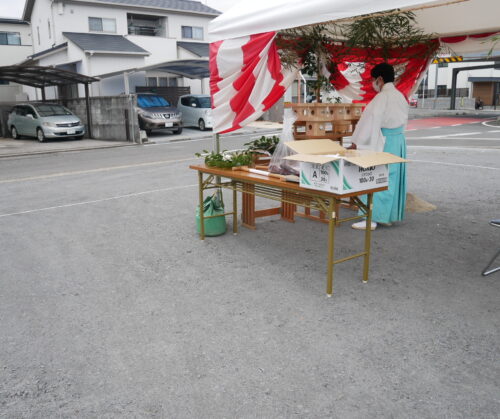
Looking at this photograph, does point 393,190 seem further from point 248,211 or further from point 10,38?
point 10,38

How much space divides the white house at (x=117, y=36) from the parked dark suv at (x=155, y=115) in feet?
5.61

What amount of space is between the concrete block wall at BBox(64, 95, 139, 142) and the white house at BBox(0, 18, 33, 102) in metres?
12.7

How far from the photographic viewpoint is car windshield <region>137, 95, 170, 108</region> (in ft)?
62.2

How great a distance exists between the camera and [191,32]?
27.2 meters

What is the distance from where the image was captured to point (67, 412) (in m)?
2.40

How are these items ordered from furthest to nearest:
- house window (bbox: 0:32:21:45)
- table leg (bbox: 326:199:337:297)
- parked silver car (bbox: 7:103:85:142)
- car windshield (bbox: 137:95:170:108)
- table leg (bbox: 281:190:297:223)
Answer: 1. house window (bbox: 0:32:21:45)
2. car windshield (bbox: 137:95:170:108)
3. parked silver car (bbox: 7:103:85:142)
4. table leg (bbox: 281:190:297:223)
5. table leg (bbox: 326:199:337:297)

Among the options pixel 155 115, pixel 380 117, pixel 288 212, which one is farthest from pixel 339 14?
pixel 155 115

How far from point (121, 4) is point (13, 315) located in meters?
24.1

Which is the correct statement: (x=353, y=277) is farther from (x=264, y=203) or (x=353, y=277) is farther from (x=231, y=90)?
(x=264, y=203)

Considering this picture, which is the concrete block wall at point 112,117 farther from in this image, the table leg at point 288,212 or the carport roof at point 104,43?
the table leg at point 288,212

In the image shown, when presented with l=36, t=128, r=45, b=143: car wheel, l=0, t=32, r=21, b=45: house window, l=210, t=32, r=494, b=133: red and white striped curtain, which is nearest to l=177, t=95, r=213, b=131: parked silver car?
l=36, t=128, r=45, b=143: car wheel

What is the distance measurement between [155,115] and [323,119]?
14.3m

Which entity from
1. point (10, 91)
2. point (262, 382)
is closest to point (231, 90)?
point (262, 382)

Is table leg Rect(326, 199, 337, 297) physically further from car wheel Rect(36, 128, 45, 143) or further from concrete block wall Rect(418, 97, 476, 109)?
concrete block wall Rect(418, 97, 476, 109)
